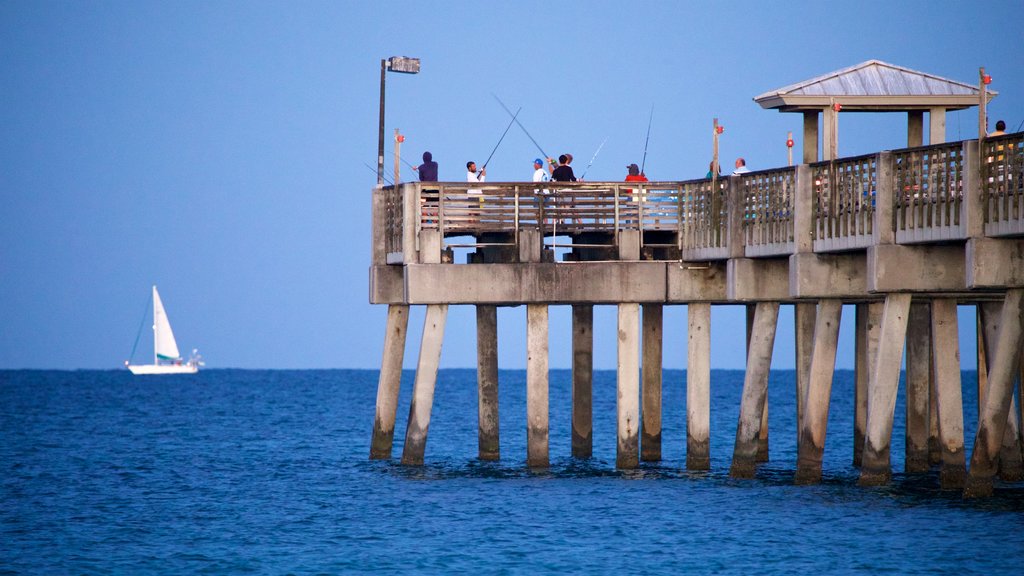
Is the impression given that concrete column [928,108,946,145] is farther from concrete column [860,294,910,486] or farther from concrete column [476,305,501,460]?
concrete column [476,305,501,460]

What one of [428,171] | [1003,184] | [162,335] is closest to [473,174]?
[428,171]

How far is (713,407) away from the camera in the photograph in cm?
9481

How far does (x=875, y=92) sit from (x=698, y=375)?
21.2 ft

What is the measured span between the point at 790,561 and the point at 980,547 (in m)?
2.80

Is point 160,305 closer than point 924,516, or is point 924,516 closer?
point 924,516

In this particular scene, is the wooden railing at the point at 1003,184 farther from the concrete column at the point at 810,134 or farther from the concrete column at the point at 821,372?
the concrete column at the point at 810,134

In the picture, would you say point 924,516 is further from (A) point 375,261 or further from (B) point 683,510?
(A) point 375,261

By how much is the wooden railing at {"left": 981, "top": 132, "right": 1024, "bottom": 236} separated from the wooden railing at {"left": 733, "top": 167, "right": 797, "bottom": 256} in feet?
17.2

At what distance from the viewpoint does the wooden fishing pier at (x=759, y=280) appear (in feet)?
90.1

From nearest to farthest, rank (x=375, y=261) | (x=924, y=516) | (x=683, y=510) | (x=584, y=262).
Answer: (x=924, y=516), (x=683, y=510), (x=584, y=262), (x=375, y=261)

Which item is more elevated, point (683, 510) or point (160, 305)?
point (160, 305)

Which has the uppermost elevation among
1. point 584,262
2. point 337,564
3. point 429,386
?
point 584,262

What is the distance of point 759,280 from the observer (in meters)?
33.5

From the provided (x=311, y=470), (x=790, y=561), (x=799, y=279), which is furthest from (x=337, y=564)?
(x=311, y=470)
